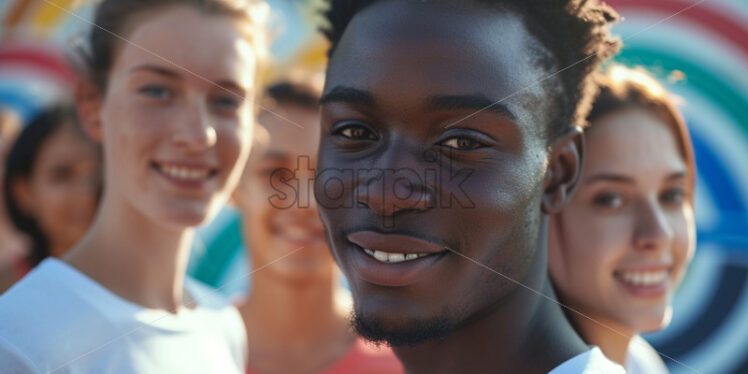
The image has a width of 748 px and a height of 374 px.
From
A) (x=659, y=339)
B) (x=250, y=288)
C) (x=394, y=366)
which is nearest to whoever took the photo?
(x=394, y=366)

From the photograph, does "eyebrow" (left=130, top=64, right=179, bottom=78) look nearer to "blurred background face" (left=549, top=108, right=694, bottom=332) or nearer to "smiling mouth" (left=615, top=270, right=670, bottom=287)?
"blurred background face" (left=549, top=108, right=694, bottom=332)

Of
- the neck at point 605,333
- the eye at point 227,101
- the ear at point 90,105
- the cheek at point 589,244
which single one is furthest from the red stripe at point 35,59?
the neck at point 605,333

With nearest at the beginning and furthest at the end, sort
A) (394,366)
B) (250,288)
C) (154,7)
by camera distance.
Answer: (154,7) → (394,366) → (250,288)

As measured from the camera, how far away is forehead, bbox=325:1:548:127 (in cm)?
171

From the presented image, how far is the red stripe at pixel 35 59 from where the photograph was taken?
16.8 ft

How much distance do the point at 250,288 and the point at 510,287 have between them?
2456 millimetres

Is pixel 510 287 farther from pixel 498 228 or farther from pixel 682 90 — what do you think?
pixel 682 90

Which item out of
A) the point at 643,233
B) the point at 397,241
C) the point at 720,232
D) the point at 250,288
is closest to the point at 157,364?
the point at 397,241

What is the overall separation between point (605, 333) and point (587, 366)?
88cm

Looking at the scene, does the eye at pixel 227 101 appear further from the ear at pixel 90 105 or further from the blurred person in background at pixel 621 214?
the blurred person in background at pixel 621 214

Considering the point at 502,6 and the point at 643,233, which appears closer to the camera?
the point at 502,6

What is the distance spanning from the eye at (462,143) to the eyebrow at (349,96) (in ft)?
0.62

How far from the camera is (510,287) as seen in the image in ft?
5.90

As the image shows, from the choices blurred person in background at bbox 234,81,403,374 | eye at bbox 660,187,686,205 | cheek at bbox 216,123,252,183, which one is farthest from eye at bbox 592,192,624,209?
→ blurred person in background at bbox 234,81,403,374
